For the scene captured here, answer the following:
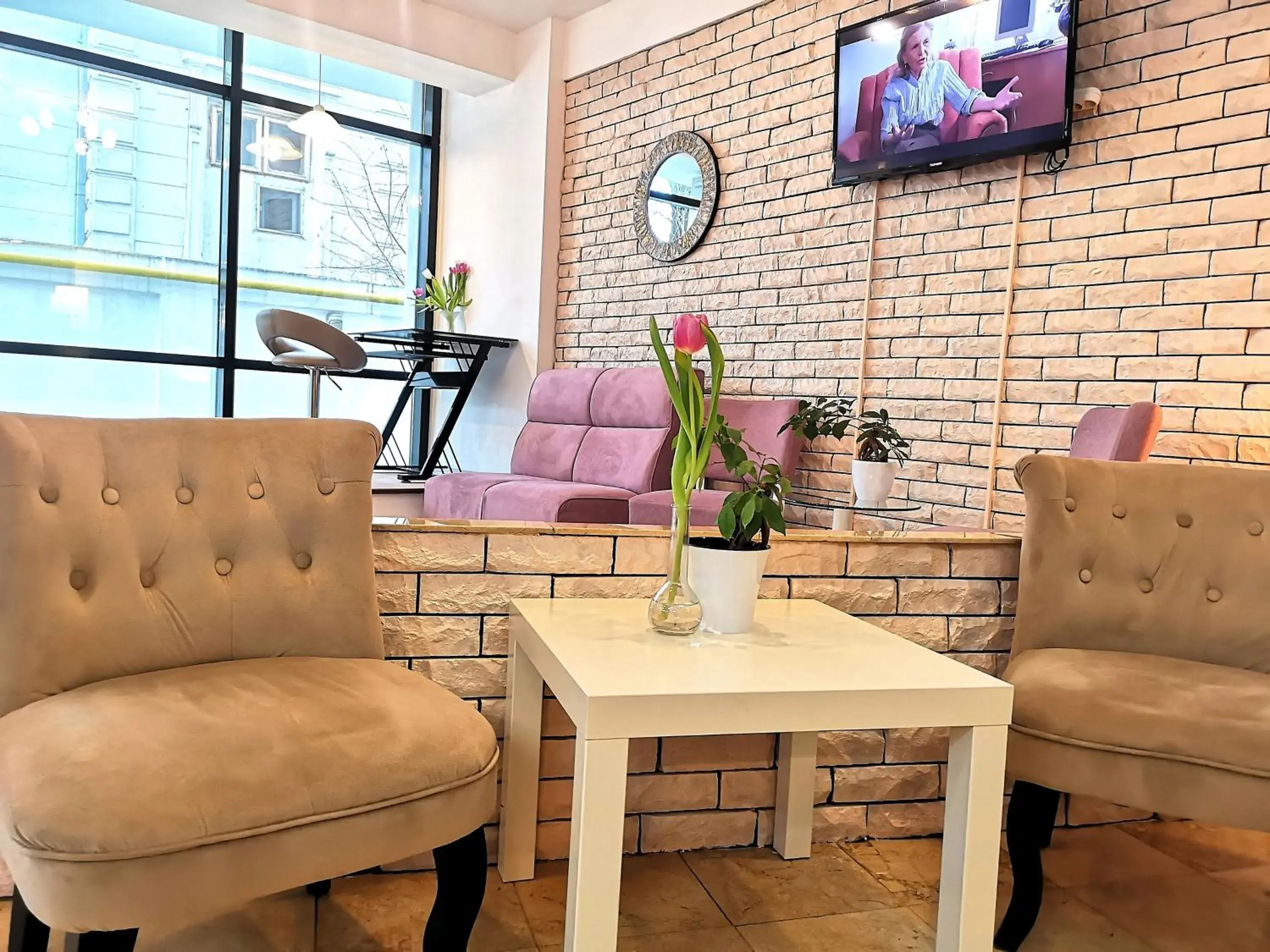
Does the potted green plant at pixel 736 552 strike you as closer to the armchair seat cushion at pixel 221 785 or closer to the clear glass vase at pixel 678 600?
the clear glass vase at pixel 678 600

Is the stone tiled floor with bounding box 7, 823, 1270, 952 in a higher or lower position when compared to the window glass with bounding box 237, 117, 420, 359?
lower

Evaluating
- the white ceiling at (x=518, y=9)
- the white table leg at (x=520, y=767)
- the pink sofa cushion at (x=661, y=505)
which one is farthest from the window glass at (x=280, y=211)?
the white table leg at (x=520, y=767)

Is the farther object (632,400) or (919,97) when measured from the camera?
(632,400)

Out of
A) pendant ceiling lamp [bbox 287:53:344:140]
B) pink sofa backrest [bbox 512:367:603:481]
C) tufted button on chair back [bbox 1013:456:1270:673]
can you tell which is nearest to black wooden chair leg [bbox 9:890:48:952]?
tufted button on chair back [bbox 1013:456:1270:673]

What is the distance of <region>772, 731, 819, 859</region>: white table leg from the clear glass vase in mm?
499

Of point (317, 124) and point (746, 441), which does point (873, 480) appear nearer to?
point (746, 441)

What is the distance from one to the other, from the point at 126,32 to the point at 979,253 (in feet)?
14.4

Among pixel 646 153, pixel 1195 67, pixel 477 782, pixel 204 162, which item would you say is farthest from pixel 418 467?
pixel 477 782

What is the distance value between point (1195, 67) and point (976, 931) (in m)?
2.35

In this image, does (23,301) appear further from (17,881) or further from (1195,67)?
(1195,67)

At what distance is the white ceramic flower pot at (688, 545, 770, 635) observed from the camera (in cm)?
143

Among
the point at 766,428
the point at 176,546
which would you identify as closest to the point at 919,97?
the point at 766,428

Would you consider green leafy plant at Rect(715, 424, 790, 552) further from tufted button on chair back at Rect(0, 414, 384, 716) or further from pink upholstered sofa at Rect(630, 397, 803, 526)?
pink upholstered sofa at Rect(630, 397, 803, 526)

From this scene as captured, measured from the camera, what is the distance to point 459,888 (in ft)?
4.09
